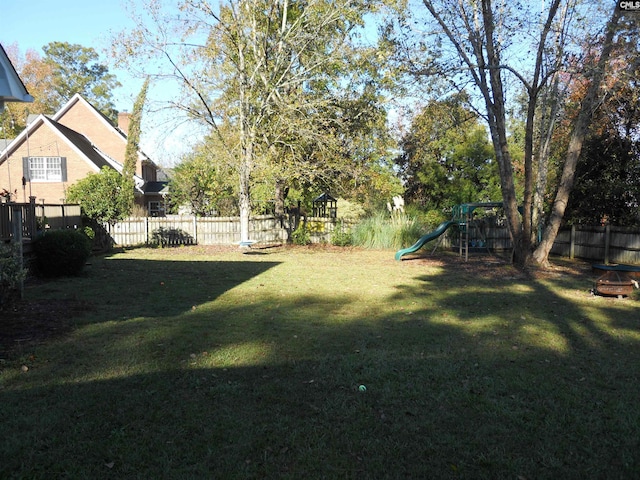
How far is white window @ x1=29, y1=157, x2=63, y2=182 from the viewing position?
2878 cm

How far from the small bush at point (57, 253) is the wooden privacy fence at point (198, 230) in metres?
9.71

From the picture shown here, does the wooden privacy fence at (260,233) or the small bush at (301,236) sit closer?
the wooden privacy fence at (260,233)

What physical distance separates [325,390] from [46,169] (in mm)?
30172

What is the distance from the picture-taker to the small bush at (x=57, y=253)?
33.2 feet

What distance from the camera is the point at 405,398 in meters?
3.98

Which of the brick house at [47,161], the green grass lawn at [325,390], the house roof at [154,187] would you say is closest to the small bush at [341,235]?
the brick house at [47,161]

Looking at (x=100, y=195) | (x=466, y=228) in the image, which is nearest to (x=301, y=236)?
(x=466, y=228)

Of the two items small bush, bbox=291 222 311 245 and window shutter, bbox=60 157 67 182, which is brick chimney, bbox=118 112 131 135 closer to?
window shutter, bbox=60 157 67 182

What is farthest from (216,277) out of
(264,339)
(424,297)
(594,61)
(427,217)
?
(427,217)

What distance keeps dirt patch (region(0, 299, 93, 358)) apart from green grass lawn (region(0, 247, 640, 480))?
0.16 m

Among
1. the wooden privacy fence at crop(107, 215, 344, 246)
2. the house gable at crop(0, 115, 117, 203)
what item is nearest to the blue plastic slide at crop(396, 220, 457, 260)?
the wooden privacy fence at crop(107, 215, 344, 246)

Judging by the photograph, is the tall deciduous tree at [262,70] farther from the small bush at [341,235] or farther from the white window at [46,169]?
the white window at [46,169]

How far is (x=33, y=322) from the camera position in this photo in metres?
6.31

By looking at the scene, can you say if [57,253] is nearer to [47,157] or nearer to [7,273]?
[7,273]
